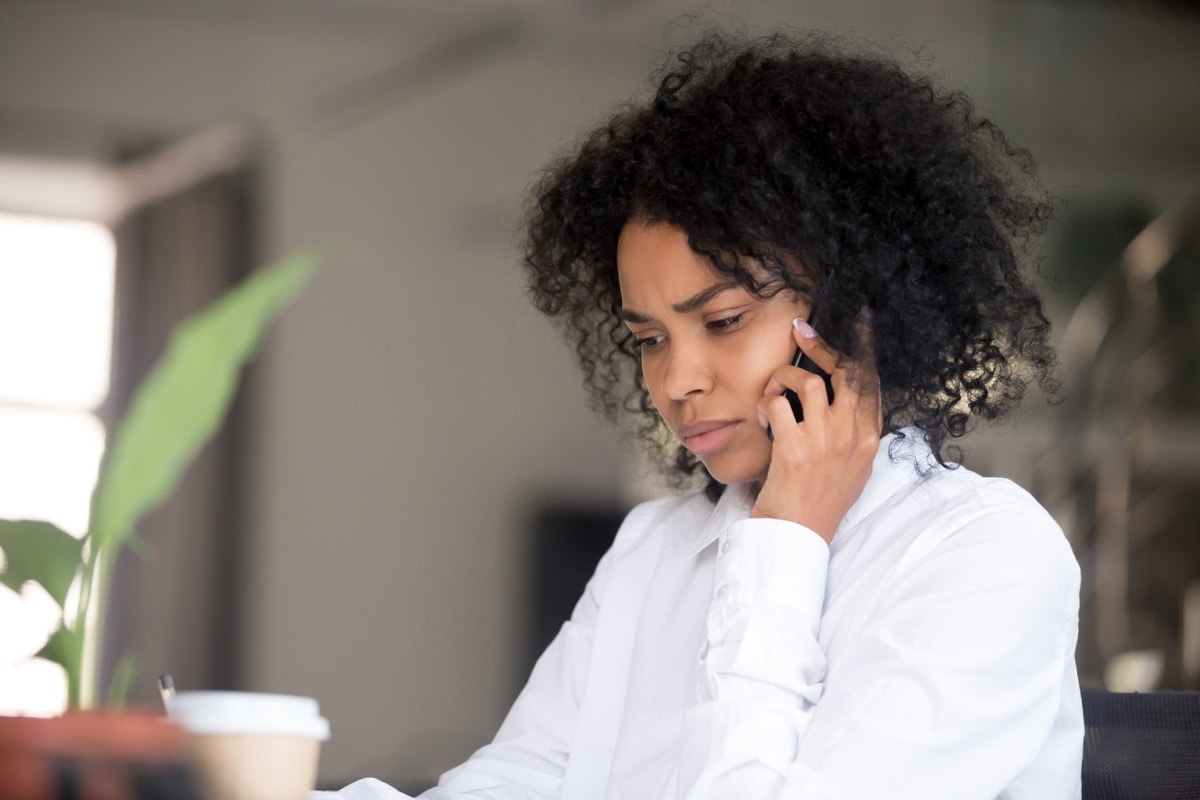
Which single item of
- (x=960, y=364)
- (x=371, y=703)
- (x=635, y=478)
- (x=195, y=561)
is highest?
(x=960, y=364)

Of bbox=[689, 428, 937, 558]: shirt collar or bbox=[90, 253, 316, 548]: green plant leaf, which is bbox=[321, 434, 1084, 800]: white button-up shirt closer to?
bbox=[689, 428, 937, 558]: shirt collar

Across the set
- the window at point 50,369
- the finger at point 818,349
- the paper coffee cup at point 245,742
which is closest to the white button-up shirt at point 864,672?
the finger at point 818,349

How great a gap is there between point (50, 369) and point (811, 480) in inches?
146

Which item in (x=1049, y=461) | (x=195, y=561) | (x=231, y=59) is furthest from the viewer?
(x=231, y=59)

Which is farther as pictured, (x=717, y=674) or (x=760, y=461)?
(x=760, y=461)

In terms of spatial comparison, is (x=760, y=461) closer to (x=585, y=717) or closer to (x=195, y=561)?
(x=585, y=717)

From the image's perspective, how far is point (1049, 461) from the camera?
409 cm

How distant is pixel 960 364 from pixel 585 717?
21.6 inches

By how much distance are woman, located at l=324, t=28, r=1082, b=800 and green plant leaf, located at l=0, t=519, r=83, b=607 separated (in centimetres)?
56

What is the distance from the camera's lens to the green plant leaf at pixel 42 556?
0.65 m

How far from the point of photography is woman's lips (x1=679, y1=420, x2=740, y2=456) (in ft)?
4.30

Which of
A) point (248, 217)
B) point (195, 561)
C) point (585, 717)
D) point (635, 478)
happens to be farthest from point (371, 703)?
point (585, 717)

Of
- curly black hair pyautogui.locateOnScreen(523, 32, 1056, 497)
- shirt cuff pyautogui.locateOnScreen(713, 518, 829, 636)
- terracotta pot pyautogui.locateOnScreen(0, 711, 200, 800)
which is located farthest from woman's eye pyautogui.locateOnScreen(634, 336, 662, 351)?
terracotta pot pyautogui.locateOnScreen(0, 711, 200, 800)

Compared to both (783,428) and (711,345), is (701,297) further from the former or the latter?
(783,428)
